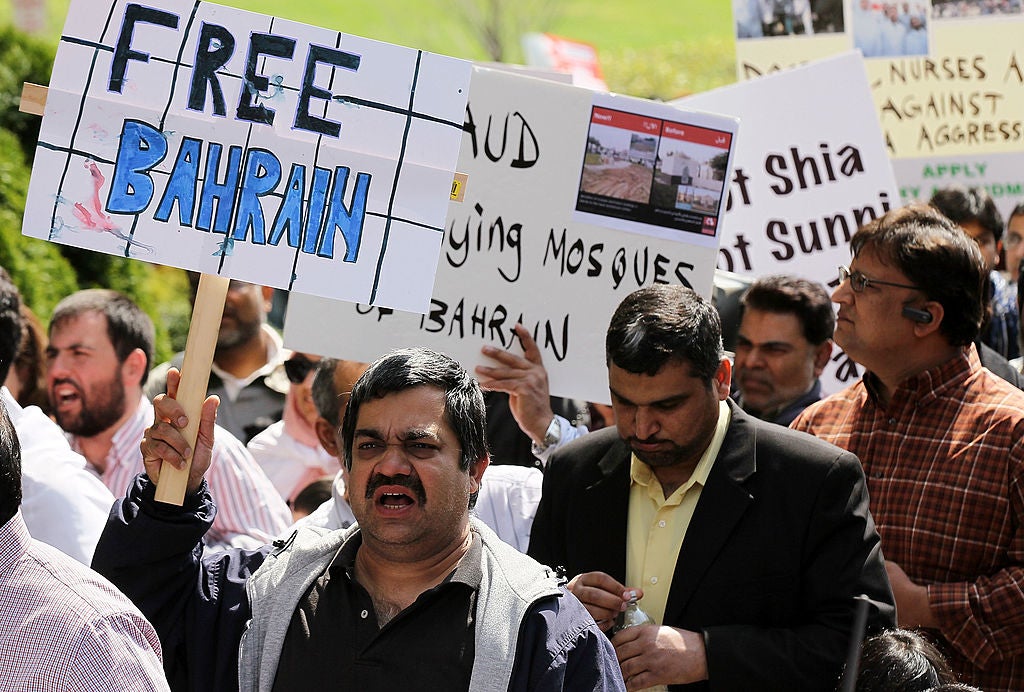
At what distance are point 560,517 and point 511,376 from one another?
0.63m

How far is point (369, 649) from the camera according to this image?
8.71 ft

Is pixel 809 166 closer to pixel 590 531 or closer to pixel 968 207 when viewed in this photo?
pixel 968 207

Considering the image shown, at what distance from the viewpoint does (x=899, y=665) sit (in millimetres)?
2703

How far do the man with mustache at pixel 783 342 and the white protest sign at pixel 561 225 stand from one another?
3.70 ft

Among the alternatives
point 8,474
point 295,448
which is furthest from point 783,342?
point 8,474

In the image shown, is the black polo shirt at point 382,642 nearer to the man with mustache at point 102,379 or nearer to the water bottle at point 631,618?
the water bottle at point 631,618

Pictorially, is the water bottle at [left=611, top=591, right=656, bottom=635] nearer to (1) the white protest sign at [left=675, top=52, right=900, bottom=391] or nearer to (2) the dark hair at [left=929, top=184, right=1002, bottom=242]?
(1) the white protest sign at [left=675, top=52, right=900, bottom=391]

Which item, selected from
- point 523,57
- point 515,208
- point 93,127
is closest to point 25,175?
point 515,208

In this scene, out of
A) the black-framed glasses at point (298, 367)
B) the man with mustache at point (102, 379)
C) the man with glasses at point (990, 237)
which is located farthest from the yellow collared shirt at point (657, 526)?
the man with glasses at point (990, 237)

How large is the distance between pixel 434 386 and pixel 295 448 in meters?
2.90

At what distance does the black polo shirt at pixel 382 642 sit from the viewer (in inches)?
103

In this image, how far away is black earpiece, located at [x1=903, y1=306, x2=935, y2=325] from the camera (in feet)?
12.3

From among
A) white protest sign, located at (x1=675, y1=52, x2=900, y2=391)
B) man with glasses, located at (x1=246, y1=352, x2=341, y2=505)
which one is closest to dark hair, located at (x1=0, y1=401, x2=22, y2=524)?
man with glasses, located at (x1=246, y1=352, x2=341, y2=505)

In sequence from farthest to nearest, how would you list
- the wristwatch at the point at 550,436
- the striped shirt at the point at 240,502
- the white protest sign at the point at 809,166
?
the white protest sign at the point at 809,166 → the striped shirt at the point at 240,502 → the wristwatch at the point at 550,436
